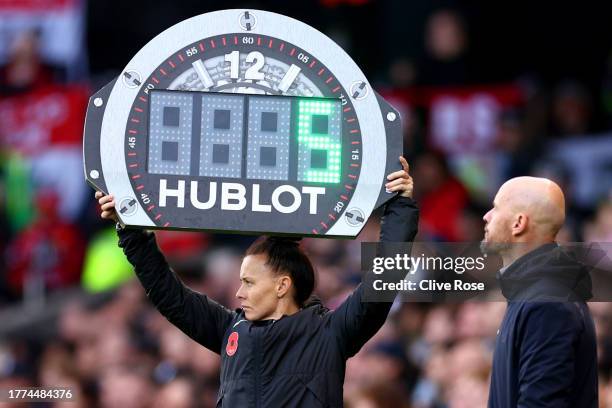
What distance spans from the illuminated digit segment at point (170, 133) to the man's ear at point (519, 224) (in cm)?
99

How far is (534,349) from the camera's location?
Result: 3.93 metres

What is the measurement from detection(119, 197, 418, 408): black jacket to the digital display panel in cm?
28

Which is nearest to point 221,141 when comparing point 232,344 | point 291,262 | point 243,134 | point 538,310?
point 243,134

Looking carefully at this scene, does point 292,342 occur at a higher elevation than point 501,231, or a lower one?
lower

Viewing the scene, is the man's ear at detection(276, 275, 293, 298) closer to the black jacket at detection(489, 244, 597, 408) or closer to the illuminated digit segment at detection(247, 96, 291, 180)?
the illuminated digit segment at detection(247, 96, 291, 180)

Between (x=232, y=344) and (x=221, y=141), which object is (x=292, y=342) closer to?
(x=232, y=344)

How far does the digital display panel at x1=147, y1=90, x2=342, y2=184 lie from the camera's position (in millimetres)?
4234

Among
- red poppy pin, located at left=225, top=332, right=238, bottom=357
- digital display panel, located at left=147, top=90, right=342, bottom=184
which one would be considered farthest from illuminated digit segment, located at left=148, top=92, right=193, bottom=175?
red poppy pin, located at left=225, top=332, right=238, bottom=357

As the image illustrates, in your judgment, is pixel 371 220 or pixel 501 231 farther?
pixel 371 220

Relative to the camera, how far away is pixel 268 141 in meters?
4.25

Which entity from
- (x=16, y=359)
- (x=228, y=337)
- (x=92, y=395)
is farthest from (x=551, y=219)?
(x=16, y=359)

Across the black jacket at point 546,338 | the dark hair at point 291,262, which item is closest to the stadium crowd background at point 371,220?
the dark hair at point 291,262

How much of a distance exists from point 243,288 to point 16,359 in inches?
229

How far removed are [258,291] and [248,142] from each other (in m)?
0.48
